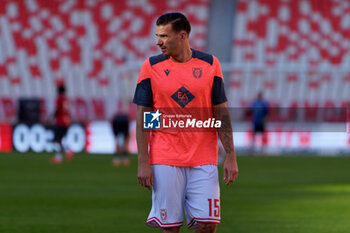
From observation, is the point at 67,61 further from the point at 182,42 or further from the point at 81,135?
the point at 182,42

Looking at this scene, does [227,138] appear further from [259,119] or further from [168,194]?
[259,119]

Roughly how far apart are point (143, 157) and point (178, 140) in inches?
10.7

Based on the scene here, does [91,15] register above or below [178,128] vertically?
above

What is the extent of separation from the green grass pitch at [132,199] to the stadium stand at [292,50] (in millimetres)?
10806

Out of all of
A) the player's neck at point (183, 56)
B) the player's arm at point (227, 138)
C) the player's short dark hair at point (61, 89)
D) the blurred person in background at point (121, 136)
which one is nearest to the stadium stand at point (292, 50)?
the blurred person in background at point (121, 136)

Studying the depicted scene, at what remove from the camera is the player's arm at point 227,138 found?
4578mm

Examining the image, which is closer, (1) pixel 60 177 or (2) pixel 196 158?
(2) pixel 196 158

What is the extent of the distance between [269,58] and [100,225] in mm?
23718

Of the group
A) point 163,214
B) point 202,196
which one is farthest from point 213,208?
point 163,214

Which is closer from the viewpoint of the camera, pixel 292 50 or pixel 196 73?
pixel 196 73

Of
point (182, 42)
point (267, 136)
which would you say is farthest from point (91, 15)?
point (182, 42)

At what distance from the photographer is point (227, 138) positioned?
470cm

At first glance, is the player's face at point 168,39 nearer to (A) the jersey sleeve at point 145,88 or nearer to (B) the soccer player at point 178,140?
(B) the soccer player at point 178,140

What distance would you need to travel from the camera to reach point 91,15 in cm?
3173
